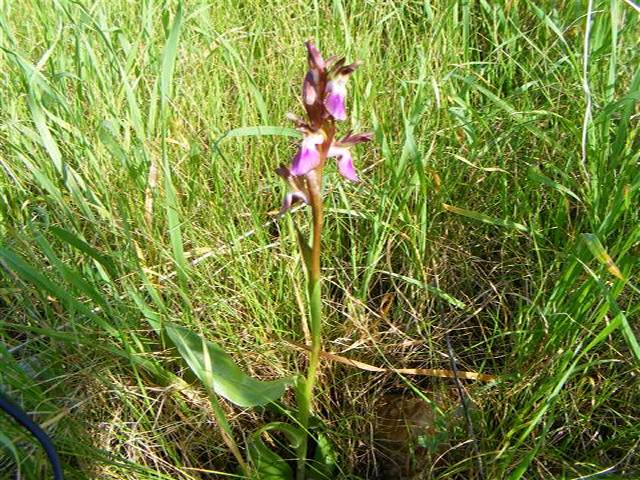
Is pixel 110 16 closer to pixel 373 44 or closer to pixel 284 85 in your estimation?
pixel 284 85

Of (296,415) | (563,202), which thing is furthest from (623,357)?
(296,415)

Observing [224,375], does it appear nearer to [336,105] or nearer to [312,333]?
[312,333]

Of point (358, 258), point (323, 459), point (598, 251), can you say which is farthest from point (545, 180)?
point (323, 459)

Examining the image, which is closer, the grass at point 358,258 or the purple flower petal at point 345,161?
the purple flower petal at point 345,161

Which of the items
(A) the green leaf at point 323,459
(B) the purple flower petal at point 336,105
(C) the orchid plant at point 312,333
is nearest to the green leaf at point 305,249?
(C) the orchid plant at point 312,333

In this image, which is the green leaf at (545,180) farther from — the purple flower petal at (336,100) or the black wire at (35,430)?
the black wire at (35,430)

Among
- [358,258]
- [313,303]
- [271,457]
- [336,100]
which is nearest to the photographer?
[336,100]

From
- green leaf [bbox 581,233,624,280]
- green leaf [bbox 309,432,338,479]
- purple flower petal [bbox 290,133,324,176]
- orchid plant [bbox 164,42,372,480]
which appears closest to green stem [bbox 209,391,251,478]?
orchid plant [bbox 164,42,372,480]

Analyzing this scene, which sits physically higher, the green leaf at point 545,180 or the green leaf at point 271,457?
the green leaf at point 545,180
